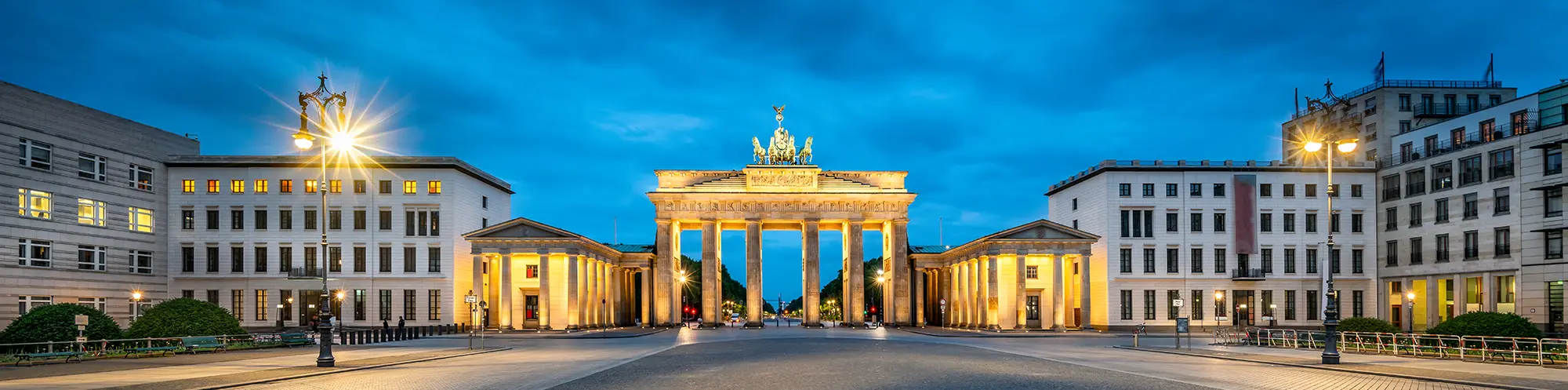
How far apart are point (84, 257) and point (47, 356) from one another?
34982 mm

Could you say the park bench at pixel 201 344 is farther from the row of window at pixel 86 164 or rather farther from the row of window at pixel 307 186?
the row of window at pixel 307 186

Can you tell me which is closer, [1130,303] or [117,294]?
[117,294]

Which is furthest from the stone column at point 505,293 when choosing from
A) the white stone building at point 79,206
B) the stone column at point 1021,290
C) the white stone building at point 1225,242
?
the white stone building at point 1225,242

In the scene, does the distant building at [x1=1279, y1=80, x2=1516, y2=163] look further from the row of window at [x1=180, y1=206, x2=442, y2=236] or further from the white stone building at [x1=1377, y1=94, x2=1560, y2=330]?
the row of window at [x1=180, y1=206, x2=442, y2=236]

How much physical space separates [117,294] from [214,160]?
1215 centimetres

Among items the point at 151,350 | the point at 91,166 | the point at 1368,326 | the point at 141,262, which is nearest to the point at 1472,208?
the point at 1368,326

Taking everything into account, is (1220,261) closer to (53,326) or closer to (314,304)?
(314,304)

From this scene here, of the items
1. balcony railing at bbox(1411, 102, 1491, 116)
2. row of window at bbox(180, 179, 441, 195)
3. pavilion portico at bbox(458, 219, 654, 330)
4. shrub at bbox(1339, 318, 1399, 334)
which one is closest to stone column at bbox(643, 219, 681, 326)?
pavilion portico at bbox(458, 219, 654, 330)

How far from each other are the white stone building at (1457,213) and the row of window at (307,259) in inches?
2847

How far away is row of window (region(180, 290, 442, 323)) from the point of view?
3061 inches

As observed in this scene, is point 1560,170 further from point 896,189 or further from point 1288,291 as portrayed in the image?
point 896,189

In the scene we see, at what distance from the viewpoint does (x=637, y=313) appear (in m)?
124

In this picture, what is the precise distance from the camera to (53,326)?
126 ft

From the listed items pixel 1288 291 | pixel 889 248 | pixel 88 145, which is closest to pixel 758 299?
pixel 889 248
